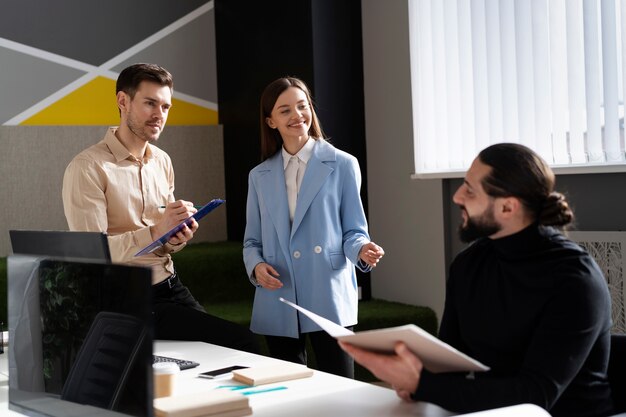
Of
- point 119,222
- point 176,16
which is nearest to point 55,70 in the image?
point 176,16

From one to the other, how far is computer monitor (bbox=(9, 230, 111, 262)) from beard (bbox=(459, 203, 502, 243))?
34.4 inches

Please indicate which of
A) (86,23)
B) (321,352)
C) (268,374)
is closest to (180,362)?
(268,374)

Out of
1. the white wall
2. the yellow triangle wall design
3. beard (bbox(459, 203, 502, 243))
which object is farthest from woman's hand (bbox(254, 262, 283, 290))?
the yellow triangle wall design

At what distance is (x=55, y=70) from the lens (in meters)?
5.73

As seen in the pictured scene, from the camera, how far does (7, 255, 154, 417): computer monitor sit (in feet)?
5.06

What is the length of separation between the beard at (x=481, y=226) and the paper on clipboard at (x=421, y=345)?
344 mm

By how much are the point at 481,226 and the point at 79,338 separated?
3.12 feet

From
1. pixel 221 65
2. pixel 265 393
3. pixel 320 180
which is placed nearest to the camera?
pixel 265 393

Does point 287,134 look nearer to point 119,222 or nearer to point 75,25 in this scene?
point 119,222

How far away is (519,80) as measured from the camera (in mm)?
4547

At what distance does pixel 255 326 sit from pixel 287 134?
2.38 feet

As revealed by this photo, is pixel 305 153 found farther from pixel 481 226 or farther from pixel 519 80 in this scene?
pixel 519 80

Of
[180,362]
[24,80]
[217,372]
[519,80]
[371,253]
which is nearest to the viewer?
[217,372]

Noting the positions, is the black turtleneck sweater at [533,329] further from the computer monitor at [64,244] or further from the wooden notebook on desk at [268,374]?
the computer monitor at [64,244]
